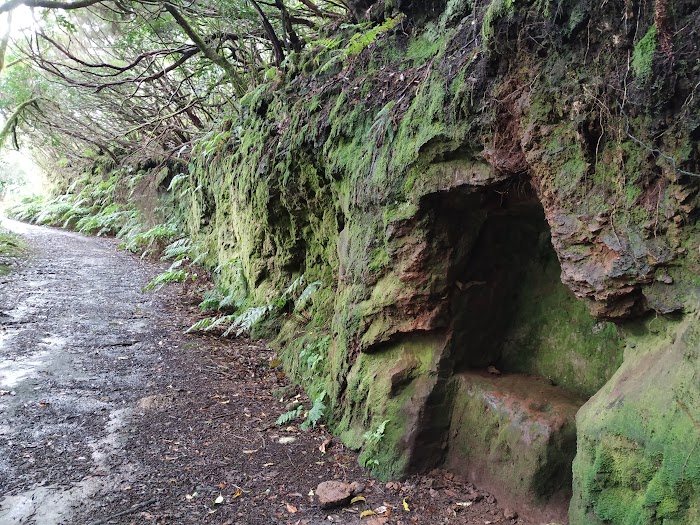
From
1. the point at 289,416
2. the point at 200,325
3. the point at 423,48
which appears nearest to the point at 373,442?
the point at 289,416

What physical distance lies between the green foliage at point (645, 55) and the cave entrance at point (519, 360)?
1053 mm

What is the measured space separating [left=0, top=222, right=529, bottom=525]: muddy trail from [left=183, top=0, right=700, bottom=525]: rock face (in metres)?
0.33

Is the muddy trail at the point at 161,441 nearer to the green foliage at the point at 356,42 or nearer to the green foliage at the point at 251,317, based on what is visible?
the green foliage at the point at 251,317

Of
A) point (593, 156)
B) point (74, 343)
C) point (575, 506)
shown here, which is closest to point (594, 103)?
point (593, 156)

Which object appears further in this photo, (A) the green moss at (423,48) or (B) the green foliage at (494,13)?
(A) the green moss at (423,48)

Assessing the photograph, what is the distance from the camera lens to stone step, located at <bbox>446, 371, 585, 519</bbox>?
A: 3.15 meters

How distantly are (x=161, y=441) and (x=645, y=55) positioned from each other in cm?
434

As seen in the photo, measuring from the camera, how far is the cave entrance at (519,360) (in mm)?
3195

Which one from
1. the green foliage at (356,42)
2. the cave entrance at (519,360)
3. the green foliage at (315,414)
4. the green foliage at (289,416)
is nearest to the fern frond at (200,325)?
the green foliage at (289,416)

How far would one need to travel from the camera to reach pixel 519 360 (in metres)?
4.06

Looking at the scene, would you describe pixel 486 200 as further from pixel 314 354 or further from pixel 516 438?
pixel 314 354

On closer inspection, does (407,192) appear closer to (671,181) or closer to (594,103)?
(594,103)

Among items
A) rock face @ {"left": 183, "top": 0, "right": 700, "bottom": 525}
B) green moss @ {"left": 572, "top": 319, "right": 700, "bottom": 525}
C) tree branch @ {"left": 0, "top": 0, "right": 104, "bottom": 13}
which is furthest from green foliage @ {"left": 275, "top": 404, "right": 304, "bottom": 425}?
tree branch @ {"left": 0, "top": 0, "right": 104, "bottom": 13}

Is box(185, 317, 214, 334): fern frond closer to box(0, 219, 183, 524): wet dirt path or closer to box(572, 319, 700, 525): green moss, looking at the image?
box(0, 219, 183, 524): wet dirt path
